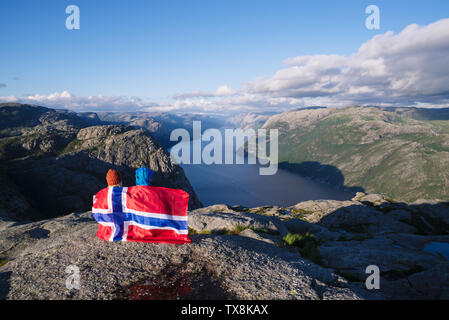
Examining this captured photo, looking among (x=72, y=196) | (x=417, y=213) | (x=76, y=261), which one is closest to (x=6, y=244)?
(x=76, y=261)

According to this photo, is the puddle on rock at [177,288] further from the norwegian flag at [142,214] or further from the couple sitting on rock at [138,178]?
the couple sitting on rock at [138,178]

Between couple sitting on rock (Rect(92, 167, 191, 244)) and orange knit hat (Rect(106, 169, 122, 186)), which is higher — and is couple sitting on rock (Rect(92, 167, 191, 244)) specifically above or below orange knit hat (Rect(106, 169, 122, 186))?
below

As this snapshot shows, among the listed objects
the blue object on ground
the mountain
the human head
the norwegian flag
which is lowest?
the mountain

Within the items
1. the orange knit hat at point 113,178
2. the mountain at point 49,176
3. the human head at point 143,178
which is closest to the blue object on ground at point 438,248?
the human head at point 143,178

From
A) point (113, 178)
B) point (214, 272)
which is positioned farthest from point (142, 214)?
point (214, 272)

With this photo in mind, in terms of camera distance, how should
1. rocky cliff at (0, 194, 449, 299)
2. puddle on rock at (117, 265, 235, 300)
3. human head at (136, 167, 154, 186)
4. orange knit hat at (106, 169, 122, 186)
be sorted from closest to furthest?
puddle on rock at (117, 265, 235, 300) < rocky cliff at (0, 194, 449, 299) < orange knit hat at (106, 169, 122, 186) < human head at (136, 167, 154, 186)

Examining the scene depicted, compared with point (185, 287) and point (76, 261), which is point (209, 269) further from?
point (76, 261)

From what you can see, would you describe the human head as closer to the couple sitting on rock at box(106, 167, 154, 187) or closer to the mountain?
the couple sitting on rock at box(106, 167, 154, 187)

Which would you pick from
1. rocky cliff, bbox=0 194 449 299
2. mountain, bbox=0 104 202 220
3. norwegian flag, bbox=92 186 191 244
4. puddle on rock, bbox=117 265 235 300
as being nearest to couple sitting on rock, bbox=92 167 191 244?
norwegian flag, bbox=92 186 191 244

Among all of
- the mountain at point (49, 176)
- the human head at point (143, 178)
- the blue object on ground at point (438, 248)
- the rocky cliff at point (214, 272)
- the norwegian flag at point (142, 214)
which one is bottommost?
the mountain at point (49, 176)
